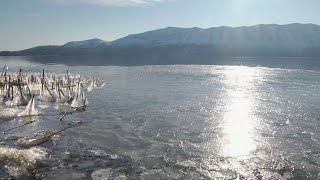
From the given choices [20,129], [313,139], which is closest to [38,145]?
[20,129]

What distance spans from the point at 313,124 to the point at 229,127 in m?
4.69

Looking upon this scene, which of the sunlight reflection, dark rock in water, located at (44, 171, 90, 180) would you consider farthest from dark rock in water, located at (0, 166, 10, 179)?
the sunlight reflection

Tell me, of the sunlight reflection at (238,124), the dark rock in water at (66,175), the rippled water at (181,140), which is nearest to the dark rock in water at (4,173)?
the rippled water at (181,140)

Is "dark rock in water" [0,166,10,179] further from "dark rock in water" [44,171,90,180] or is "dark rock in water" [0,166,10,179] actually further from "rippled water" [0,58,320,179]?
"dark rock in water" [44,171,90,180]

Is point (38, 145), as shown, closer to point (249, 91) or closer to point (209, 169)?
point (209, 169)

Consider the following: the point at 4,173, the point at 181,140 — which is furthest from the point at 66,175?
the point at 181,140

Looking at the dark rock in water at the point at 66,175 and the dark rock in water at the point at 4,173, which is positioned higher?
the dark rock in water at the point at 4,173

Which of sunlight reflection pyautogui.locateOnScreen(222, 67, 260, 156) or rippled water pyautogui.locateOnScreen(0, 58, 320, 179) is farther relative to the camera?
sunlight reflection pyautogui.locateOnScreen(222, 67, 260, 156)

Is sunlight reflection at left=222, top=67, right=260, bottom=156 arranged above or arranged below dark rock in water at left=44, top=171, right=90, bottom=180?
above

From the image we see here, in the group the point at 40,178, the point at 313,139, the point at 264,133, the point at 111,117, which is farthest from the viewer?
the point at 111,117

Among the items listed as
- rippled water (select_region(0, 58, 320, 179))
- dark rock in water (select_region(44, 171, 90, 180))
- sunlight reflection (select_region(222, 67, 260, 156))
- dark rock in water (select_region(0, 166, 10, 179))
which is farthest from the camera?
sunlight reflection (select_region(222, 67, 260, 156))

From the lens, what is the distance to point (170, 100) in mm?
28047

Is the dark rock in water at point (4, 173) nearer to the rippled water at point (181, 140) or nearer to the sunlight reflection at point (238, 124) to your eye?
the rippled water at point (181, 140)

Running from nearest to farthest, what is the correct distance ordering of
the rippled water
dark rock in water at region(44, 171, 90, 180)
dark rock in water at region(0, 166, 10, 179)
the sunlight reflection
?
dark rock in water at region(0, 166, 10, 179) → dark rock in water at region(44, 171, 90, 180) → the rippled water → the sunlight reflection
